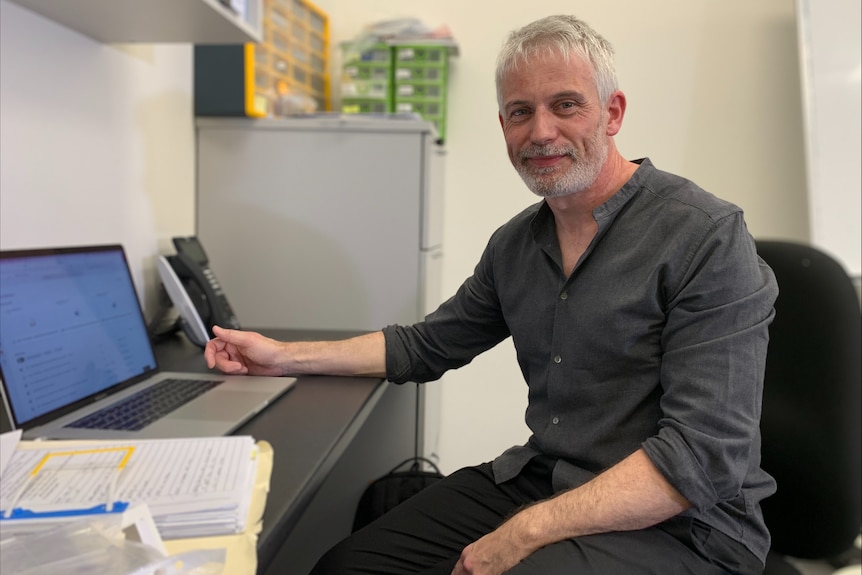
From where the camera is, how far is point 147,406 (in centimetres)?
105

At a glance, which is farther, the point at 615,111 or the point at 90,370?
the point at 90,370

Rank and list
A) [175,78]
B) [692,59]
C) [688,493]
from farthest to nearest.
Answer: [692,59]
[175,78]
[688,493]

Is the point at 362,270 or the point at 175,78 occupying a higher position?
the point at 175,78

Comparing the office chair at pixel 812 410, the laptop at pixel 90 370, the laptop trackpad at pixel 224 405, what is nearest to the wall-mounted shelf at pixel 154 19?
the laptop at pixel 90 370

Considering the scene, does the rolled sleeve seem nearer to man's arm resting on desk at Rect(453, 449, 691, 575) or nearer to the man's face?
man's arm resting on desk at Rect(453, 449, 691, 575)

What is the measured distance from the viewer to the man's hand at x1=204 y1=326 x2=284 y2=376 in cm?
113

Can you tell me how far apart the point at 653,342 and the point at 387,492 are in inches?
31.2

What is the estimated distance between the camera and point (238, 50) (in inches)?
68.8

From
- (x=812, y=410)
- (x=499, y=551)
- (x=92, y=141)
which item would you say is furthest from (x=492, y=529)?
(x=92, y=141)

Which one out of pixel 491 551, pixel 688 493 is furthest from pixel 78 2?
pixel 688 493

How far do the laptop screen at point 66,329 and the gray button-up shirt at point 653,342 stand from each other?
0.68 m

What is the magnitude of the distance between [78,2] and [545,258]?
917 millimetres

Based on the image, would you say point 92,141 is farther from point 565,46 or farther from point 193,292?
point 565,46

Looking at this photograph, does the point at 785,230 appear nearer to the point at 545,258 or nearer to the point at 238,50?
the point at 545,258
